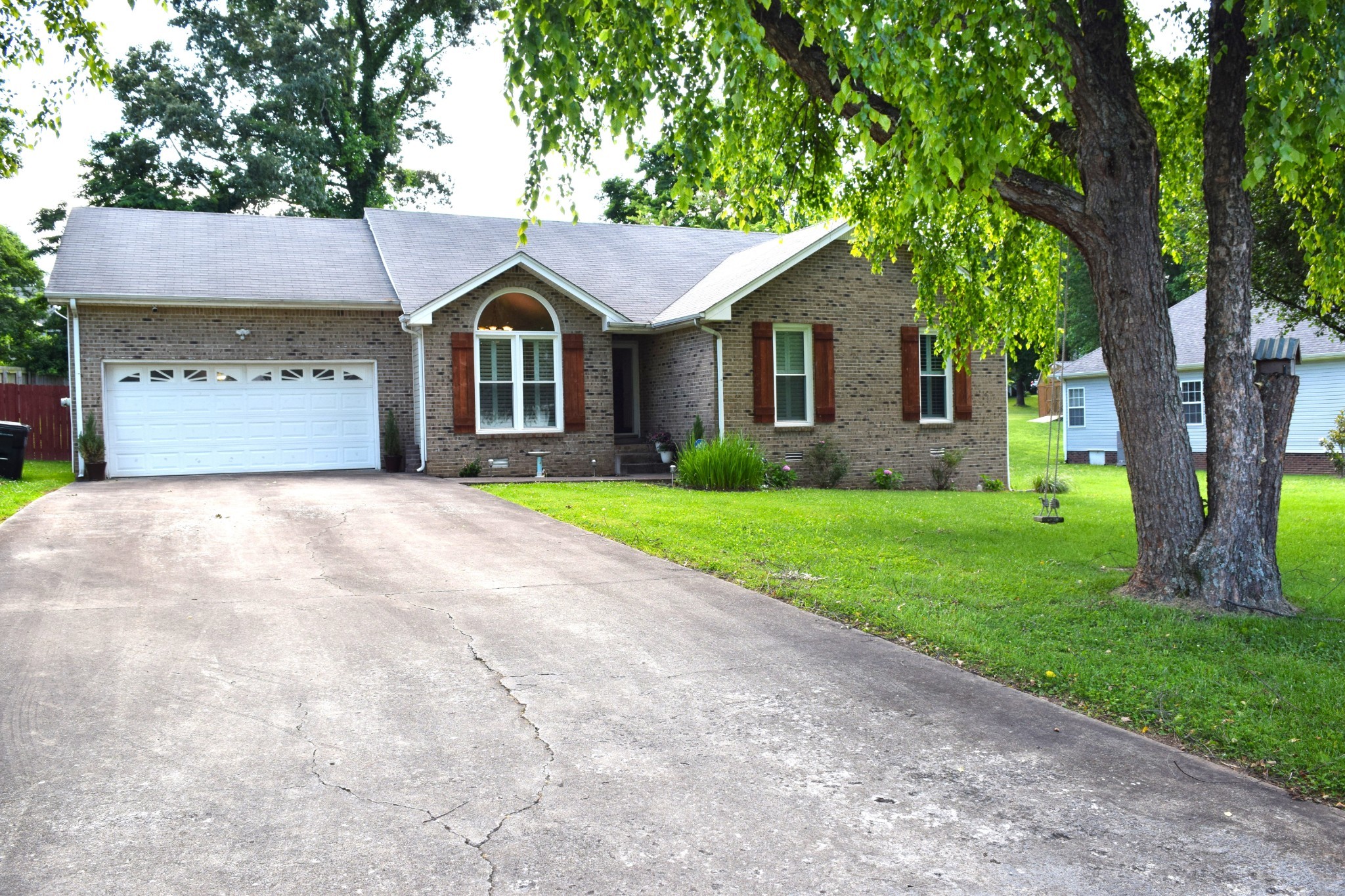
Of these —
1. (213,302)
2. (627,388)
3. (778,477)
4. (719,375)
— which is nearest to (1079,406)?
(627,388)

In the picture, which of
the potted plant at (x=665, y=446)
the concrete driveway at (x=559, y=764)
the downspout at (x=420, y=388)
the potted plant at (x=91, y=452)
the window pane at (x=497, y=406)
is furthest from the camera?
the potted plant at (x=665, y=446)

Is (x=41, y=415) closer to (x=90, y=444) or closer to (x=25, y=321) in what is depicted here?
(x=90, y=444)

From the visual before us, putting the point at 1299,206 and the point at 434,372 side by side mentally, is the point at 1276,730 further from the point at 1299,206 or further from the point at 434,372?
the point at 434,372

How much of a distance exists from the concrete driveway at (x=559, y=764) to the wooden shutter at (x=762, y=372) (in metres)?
10.7

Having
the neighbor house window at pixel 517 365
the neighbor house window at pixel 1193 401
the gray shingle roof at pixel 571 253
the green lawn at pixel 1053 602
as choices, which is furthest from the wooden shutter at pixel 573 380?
the neighbor house window at pixel 1193 401

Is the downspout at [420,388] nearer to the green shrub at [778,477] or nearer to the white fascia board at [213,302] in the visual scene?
the white fascia board at [213,302]

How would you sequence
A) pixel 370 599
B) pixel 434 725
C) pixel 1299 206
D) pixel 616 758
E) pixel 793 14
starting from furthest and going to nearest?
pixel 1299 206
pixel 793 14
pixel 370 599
pixel 434 725
pixel 616 758

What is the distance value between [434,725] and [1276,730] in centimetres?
390

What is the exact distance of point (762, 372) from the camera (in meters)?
18.2

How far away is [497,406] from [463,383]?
0.81 meters

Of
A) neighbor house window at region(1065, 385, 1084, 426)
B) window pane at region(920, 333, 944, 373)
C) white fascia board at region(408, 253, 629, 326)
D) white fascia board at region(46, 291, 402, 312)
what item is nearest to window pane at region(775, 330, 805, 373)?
window pane at region(920, 333, 944, 373)

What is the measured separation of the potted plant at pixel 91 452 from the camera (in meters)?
17.0

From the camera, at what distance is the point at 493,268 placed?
57.6ft

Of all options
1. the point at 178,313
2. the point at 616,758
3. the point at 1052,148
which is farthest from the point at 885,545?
the point at 178,313
